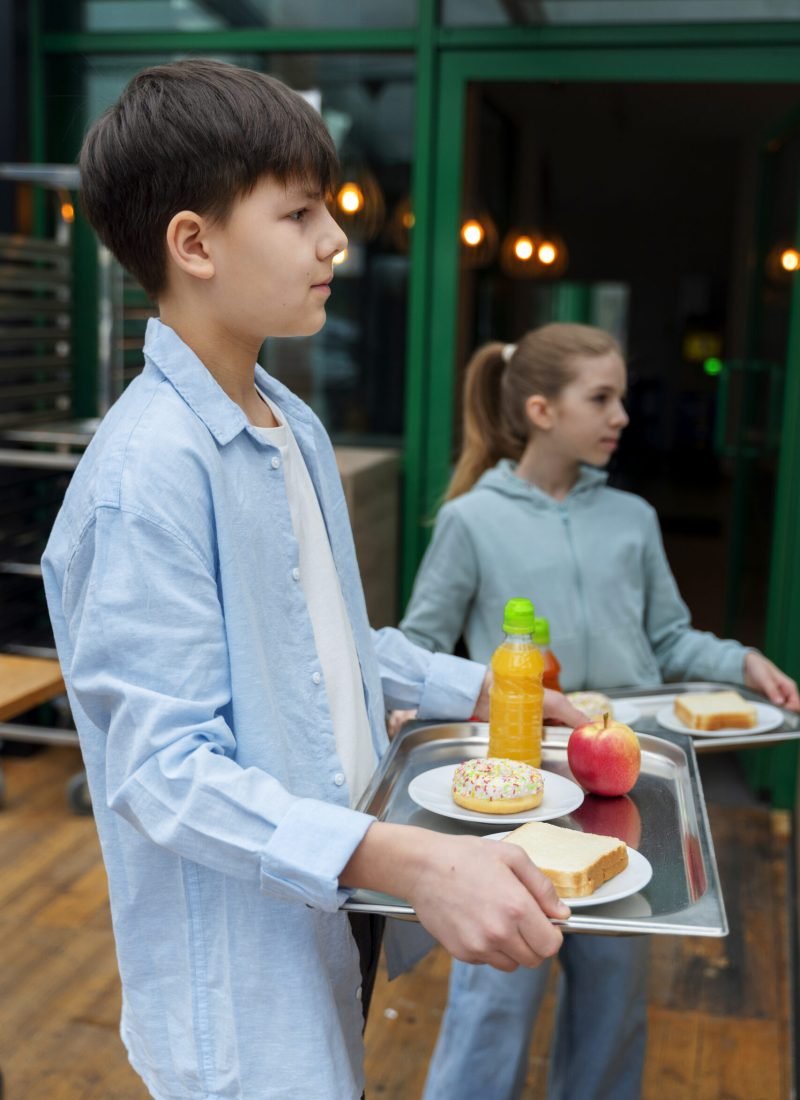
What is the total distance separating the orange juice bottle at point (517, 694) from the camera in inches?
58.6

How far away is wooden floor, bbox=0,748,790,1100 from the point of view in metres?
2.65

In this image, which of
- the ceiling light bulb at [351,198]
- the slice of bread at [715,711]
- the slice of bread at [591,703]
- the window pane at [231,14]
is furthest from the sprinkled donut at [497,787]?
the window pane at [231,14]

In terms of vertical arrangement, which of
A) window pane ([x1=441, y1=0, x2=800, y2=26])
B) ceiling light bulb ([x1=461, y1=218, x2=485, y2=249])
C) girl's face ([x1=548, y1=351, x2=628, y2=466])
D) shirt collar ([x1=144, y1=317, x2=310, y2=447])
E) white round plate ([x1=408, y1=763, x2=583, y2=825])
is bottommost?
white round plate ([x1=408, y1=763, x2=583, y2=825])

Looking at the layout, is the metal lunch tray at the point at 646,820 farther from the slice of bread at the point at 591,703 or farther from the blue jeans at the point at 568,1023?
the blue jeans at the point at 568,1023

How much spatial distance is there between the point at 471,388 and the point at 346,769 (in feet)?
4.98

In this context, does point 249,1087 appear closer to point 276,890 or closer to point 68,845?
point 276,890

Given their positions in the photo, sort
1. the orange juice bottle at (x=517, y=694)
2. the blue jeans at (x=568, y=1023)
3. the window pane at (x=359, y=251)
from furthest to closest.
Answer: the window pane at (x=359, y=251) < the blue jeans at (x=568, y=1023) < the orange juice bottle at (x=517, y=694)

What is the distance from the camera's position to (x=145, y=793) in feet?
3.52

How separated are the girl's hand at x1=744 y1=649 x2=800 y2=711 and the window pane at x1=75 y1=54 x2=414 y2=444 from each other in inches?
102

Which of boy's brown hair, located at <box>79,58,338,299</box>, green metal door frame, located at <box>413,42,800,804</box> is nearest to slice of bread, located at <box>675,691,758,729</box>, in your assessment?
boy's brown hair, located at <box>79,58,338,299</box>

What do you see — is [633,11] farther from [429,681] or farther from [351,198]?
[429,681]

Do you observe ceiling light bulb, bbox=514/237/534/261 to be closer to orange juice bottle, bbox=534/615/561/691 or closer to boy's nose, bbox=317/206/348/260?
orange juice bottle, bbox=534/615/561/691

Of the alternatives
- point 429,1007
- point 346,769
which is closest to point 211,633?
point 346,769

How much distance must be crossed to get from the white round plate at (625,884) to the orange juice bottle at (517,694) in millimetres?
245
